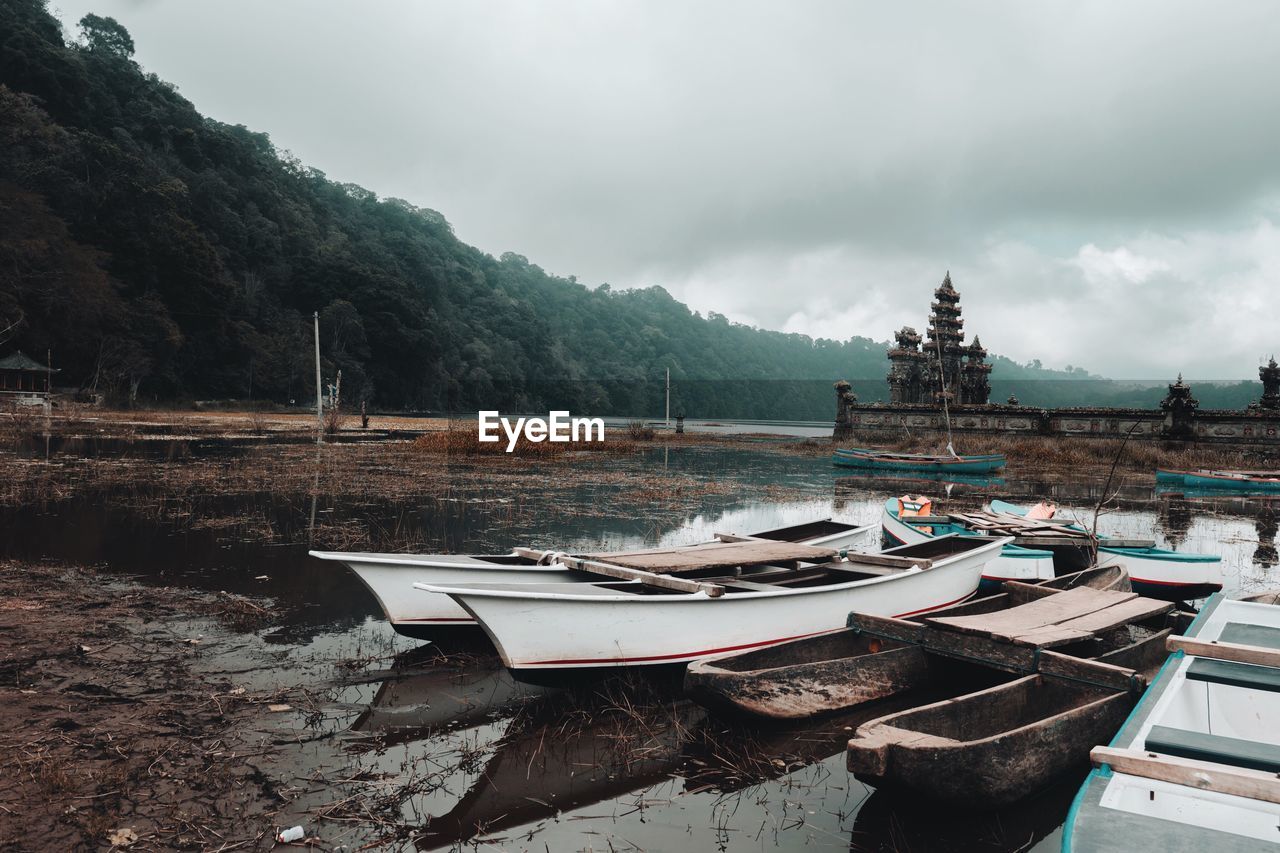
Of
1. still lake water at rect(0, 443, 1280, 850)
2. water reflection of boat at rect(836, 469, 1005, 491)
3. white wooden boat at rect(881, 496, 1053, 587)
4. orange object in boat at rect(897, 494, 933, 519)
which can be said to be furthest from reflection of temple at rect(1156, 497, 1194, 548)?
white wooden boat at rect(881, 496, 1053, 587)

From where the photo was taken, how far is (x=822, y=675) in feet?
19.5

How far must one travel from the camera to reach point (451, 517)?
1515cm

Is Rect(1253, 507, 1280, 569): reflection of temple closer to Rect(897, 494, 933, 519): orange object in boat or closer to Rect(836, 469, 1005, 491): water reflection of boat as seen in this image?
Rect(897, 494, 933, 519): orange object in boat

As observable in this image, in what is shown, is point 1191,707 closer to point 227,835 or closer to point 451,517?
point 227,835

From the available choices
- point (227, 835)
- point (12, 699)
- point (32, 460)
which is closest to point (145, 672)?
point (12, 699)

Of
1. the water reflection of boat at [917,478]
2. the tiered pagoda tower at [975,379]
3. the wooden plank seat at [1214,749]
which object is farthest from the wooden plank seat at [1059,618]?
the tiered pagoda tower at [975,379]

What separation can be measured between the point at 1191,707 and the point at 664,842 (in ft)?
11.0

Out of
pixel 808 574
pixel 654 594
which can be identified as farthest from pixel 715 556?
pixel 654 594

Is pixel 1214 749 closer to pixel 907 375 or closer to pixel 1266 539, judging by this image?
pixel 1266 539

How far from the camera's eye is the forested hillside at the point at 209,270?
165ft

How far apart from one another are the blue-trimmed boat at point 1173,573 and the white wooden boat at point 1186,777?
5991mm

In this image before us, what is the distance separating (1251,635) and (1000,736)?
2.74 m

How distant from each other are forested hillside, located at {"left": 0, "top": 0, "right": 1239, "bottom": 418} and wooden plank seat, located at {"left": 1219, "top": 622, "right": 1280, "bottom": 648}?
52.9 meters

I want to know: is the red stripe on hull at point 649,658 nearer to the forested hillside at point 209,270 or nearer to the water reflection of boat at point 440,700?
the water reflection of boat at point 440,700
